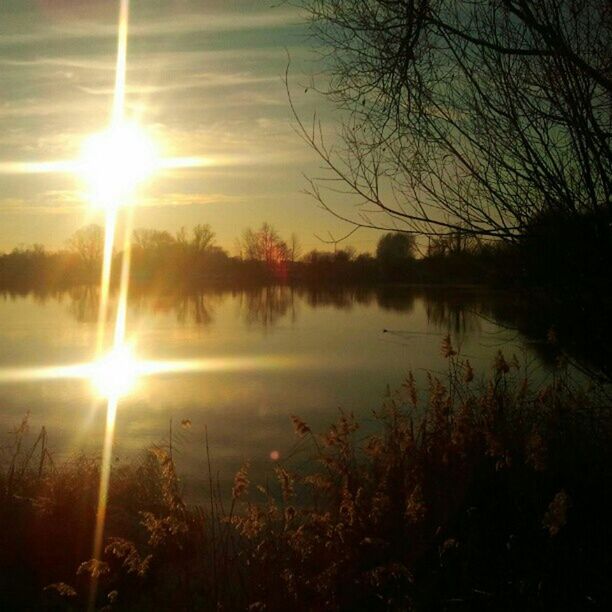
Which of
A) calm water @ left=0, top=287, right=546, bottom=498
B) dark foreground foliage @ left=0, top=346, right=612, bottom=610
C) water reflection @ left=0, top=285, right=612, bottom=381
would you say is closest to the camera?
dark foreground foliage @ left=0, top=346, right=612, bottom=610

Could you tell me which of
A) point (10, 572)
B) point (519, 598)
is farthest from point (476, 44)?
point (10, 572)

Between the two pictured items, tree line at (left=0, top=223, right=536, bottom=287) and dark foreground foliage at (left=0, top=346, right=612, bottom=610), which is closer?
dark foreground foliage at (left=0, top=346, right=612, bottom=610)

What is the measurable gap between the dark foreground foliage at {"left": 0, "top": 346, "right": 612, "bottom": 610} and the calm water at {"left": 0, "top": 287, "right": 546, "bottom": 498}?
38.1 inches

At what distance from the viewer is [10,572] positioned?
577 centimetres

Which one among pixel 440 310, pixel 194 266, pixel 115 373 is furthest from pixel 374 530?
pixel 194 266

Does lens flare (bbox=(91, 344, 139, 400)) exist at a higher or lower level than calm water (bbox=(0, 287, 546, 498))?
lower

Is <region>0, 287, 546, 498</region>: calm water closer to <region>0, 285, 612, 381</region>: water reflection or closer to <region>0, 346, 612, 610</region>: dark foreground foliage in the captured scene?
<region>0, 285, 612, 381</region>: water reflection

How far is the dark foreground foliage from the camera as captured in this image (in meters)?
4.00

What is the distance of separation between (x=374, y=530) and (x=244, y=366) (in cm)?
1380

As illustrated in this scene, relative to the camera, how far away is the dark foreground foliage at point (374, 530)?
400 cm

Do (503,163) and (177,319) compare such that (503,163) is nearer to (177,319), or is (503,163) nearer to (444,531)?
(444,531)

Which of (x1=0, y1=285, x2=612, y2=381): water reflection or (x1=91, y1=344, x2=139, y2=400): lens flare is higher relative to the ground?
(x1=0, y1=285, x2=612, y2=381): water reflection

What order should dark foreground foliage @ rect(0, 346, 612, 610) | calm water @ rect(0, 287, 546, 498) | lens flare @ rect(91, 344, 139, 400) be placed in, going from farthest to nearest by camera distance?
lens flare @ rect(91, 344, 139, 400) < calm water @ rect(0, 287, 546, 498) < dark foreground foliage @ rect(0, 346, 612, 610)

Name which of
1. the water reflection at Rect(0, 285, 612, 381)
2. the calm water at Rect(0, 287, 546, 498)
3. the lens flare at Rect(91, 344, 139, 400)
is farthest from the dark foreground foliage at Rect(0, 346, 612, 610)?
the lens flare at Rect(91, 344, 139, 400)
